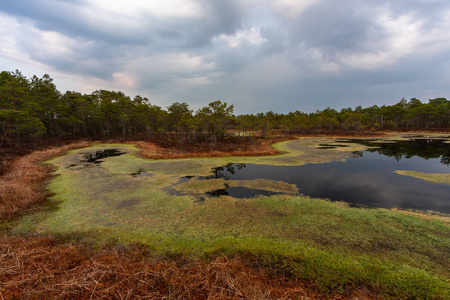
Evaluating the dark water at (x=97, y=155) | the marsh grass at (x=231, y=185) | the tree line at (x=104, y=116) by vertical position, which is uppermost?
the tree line at (x=104, y=116)

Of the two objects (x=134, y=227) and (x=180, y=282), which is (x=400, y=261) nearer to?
(x=180, y=282)

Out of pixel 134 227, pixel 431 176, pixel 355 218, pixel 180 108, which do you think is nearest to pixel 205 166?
pixel 134 227

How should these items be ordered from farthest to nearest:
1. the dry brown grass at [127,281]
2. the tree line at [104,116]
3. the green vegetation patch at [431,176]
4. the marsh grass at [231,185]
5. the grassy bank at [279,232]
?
the tree line at [104,116]
the green vegetation patch at [431,176]
the marsh grass at [231,185]
the grassy bank at [279,232]
the dry brown grass at [127,281]

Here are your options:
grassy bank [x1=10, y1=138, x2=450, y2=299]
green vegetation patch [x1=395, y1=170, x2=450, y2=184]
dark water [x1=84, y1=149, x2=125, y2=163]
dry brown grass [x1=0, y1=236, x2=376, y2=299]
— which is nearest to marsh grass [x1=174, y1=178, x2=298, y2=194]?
grassy bank [x1=10, y1=138, x2=450, y2=299]

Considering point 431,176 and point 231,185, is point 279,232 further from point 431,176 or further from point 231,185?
point 431,176

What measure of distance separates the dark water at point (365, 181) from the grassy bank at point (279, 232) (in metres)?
1.79

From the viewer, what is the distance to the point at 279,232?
6273 millimetres

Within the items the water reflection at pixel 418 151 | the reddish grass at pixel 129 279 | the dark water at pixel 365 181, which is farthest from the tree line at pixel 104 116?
the reddish grass at pixel 129 279

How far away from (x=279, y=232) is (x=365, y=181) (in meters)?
10.6

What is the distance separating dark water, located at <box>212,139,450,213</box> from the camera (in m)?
9.22

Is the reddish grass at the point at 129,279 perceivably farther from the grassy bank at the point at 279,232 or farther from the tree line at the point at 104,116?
the tree line at the point at 104,116

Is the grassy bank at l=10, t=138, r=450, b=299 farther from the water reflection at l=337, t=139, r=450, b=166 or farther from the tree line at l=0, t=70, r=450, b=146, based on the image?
the tree line at l=0, t=70, r=450, b=146

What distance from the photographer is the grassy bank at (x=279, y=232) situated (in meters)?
4.36

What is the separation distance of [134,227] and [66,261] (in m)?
2.66
